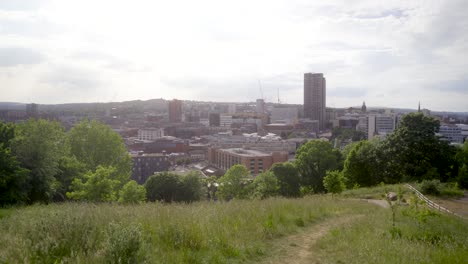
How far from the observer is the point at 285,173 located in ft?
93.6

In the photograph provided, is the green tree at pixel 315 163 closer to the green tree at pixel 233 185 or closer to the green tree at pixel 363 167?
the green tree at pixel 363 167

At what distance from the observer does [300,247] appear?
6.59 metres

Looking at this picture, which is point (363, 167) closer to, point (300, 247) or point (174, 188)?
point (174, 188)

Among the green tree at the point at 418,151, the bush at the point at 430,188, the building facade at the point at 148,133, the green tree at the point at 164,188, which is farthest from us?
the building facade at the point at 148,133

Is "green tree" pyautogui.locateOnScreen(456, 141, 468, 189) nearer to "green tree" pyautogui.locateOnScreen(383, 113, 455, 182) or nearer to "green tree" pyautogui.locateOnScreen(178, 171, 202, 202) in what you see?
"green tree" pyautogui.locateOnScreen(383, 113, 455, 182)

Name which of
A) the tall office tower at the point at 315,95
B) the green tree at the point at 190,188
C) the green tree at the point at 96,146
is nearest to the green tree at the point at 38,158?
the green tree at the point at 96,146

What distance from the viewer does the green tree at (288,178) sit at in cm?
2817

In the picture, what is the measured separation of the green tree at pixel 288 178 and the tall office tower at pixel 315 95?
136 meters

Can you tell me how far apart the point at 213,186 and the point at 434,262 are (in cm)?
3192

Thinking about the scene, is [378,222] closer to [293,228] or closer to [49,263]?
[293,228]

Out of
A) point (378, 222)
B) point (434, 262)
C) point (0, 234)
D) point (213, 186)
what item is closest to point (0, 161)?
point (0, 234)

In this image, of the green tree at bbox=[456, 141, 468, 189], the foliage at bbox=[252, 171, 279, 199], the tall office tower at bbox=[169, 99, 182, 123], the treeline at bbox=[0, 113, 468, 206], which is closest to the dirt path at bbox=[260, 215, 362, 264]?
the treeline at bbox=[0, 113, 468, 206]

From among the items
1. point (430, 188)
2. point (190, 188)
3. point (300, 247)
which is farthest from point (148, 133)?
point (300, 247)

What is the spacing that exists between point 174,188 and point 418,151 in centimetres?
1698
